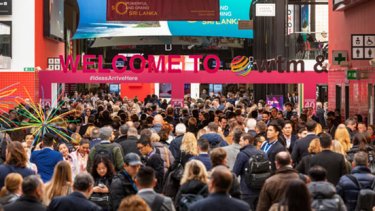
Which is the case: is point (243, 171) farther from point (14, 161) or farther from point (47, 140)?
point (14, 161)

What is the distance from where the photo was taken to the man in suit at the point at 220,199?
7.85 meters

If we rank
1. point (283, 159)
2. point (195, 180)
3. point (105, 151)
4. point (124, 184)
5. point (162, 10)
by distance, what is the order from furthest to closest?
point (162, 10) < point (105, 151) < point (124, 184) < point (283, 159) < point (195, 180)

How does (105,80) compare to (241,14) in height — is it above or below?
below

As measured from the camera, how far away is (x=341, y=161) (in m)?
11.6

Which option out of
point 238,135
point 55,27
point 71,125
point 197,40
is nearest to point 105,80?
point 55,27

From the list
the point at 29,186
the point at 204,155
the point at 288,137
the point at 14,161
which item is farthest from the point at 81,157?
the point at 29,186

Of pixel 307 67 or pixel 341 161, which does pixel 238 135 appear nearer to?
pixel 341 161

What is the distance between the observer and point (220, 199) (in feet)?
25.8

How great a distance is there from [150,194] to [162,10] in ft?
74.5

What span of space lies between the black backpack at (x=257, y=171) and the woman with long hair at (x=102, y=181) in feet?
5.52

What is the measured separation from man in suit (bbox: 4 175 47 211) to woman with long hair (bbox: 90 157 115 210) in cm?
242

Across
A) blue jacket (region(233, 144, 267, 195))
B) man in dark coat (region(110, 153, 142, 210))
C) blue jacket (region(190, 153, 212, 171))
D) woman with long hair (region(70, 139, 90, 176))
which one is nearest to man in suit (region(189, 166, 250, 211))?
man in dark coat (region(110, 153, 142, 210))

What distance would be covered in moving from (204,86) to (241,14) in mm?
17742

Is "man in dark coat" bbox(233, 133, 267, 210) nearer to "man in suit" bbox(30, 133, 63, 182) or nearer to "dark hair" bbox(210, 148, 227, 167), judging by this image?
"dark hair" bbox(210, 148, 227, 167)
